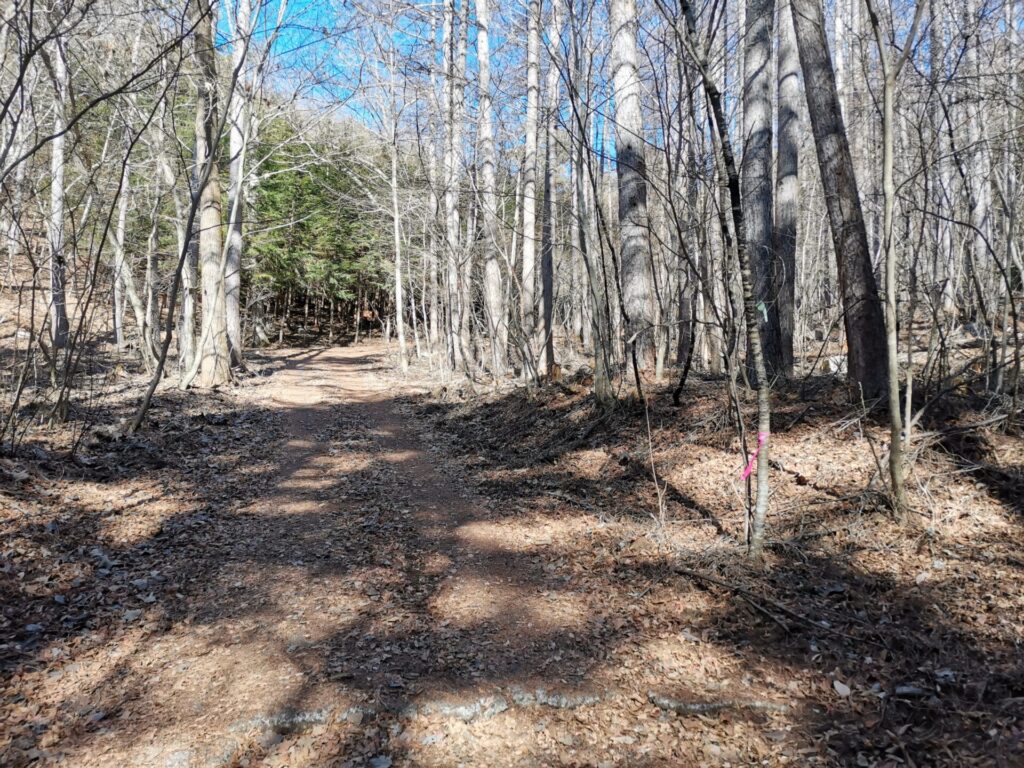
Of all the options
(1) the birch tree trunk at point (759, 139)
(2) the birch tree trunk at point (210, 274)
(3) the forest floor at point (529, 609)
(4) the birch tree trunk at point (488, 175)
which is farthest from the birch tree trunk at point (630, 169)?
(2) the birch tree trunk at point (210, 274)

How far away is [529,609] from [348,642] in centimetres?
122

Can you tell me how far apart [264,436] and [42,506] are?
4022 millimetres

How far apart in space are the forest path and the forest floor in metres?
0.02

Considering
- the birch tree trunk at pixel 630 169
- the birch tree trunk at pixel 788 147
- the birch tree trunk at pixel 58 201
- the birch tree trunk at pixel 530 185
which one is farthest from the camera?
the birch tree trunk at pixel 530 185

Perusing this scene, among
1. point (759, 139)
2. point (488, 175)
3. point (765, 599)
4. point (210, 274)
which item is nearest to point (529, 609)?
point (765, 599)

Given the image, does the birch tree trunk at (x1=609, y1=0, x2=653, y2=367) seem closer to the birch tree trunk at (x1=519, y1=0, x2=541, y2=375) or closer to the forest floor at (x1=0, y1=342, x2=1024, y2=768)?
the forest floor at (x1=0, y1=342, x2=1024, y2=768)

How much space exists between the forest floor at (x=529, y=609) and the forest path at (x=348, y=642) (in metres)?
0.02

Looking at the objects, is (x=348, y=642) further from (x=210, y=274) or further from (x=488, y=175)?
(x=210, y=274)

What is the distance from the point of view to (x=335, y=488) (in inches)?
267

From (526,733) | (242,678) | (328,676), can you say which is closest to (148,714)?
(242,678)

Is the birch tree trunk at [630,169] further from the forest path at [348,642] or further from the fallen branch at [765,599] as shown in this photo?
the fallen branch at [765,599]

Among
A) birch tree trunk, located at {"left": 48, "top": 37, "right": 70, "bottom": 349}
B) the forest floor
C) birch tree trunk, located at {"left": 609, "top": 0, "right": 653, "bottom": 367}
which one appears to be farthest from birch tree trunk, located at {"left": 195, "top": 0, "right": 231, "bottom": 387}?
birch tree trunk, located at {"left": 609, "top": 0, "right": 653, "bottom": 367}

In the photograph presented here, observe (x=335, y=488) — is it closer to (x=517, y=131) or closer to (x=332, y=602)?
(x=332, y=602)

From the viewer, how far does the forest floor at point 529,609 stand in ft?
→ 9.61
